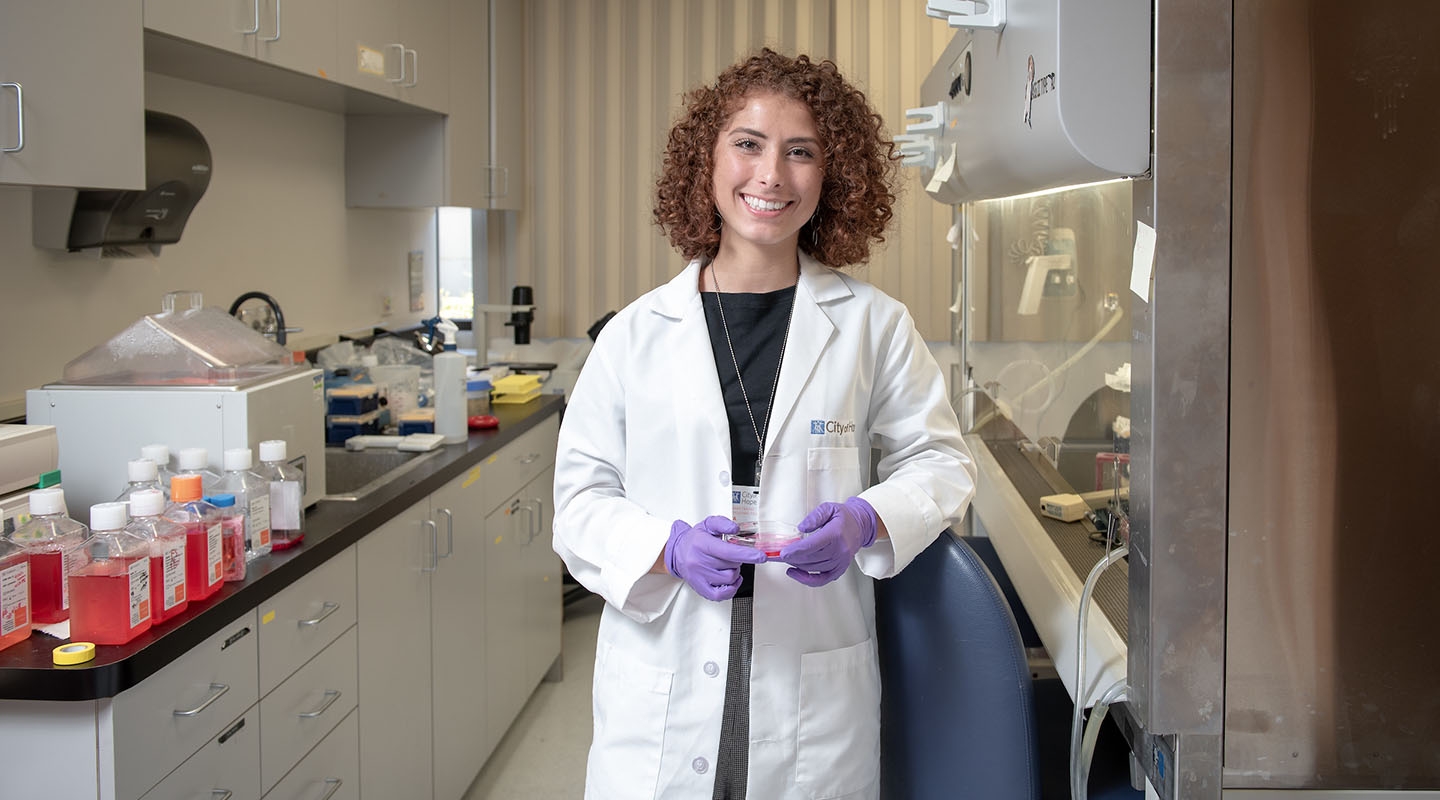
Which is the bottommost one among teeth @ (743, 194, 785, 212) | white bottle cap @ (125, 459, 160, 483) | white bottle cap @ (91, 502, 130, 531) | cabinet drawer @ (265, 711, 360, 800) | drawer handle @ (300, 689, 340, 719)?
cabinet drawer @ (265, 711, 360, 800)

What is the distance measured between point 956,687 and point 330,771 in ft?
3.86

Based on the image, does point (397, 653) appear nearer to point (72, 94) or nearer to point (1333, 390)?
point (72, 94)

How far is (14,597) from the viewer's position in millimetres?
1534

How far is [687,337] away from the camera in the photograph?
1.69 metres

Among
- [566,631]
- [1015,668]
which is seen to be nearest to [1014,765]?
[1015,668]

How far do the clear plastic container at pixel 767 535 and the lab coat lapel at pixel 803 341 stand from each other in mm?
102

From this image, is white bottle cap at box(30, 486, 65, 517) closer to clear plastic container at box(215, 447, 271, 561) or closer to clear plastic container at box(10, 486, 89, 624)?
clear plastic container at box(10, 486, 89, 624)

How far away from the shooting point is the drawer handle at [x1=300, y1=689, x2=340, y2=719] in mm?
2039

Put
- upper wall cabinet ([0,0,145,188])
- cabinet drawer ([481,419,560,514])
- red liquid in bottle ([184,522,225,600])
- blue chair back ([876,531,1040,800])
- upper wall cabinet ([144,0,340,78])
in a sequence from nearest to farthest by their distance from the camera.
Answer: blue chair back ([876,531,1040,800]) < red liquid in bottle ([184,522,225,600]) < upper wall cabinet ([0,0,145,188]) < upper wall cabinet ([144,0,340,78]) < cabinet drawer ([481,419,560,514])

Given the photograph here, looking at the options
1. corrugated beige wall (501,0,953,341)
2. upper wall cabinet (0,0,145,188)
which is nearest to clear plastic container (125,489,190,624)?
upper wall cabinet (0,0,145,188)

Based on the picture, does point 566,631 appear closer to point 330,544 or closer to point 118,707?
point 330,544

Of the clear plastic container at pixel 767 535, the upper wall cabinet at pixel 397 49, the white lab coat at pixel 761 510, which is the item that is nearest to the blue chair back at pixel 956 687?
the white lab coat at pixel 761 510

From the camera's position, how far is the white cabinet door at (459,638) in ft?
8.96

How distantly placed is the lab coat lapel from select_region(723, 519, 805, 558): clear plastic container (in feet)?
0.33
